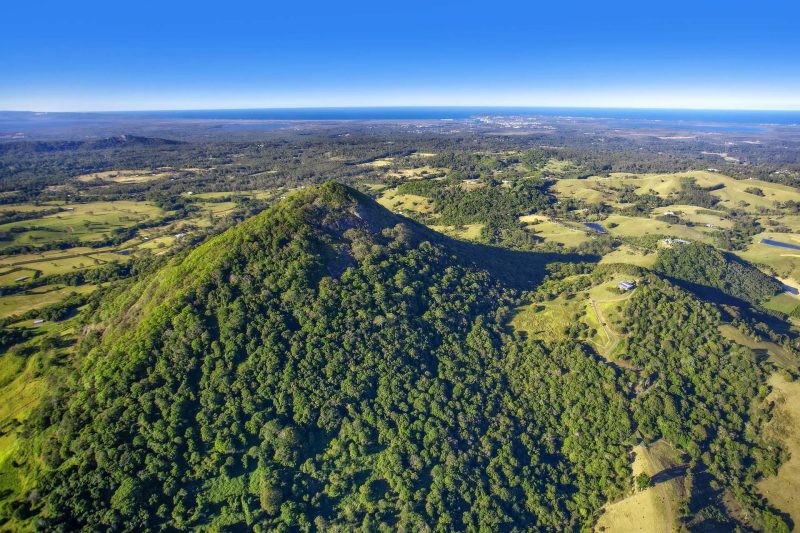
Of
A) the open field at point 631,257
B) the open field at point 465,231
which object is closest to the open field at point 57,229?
the open field at point 465,231

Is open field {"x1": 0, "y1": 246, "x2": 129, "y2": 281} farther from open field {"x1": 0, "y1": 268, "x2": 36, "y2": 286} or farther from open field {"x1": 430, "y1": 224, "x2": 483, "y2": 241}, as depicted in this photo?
open field {"x1": 430, "y1": 224, "x2": 483, "y2": 241}

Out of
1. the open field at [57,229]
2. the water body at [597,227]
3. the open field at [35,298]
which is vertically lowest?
the water body at [597,227]

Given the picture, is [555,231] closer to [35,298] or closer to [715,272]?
[715,272]

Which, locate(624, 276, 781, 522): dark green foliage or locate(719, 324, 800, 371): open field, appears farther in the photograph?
locate(719, 324, 800, 371): open field

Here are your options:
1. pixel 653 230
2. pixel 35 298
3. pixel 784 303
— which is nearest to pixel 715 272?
pixel 784 303

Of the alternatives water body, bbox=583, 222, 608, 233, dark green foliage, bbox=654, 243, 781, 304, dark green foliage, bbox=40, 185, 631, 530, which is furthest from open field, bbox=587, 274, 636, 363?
water body, bbox=583, 222, 608, 233

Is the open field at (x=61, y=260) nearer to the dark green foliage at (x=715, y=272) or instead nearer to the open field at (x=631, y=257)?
the open field at (x=631, y=257)
